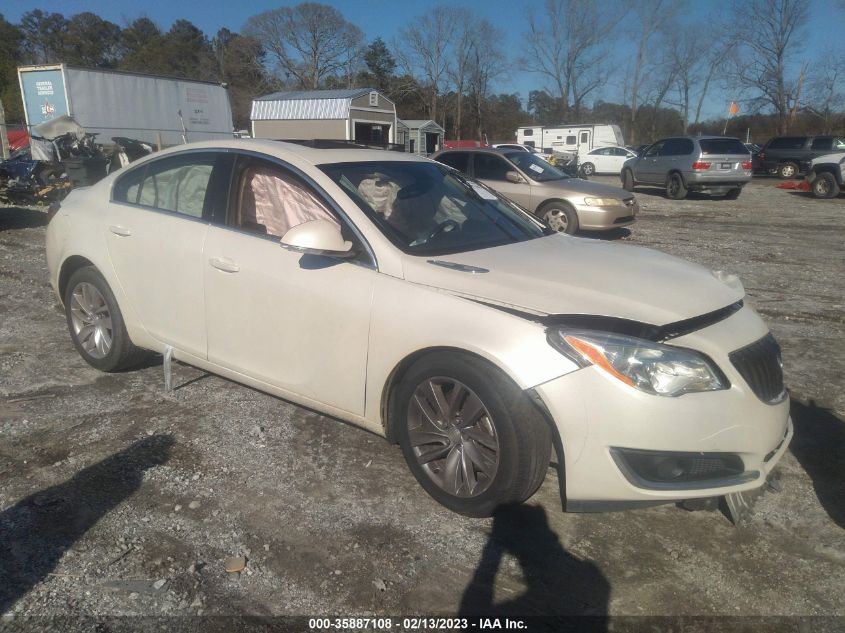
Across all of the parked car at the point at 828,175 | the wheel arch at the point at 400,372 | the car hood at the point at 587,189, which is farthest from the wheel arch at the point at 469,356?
the parked car at the point at 828,175

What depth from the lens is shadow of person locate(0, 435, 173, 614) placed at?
249 cm

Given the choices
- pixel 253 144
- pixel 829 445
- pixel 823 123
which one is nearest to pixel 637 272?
pixel 829 445

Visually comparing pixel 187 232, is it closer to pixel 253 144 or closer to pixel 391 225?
pixel 253 144

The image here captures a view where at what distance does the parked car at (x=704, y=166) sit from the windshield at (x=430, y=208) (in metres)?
14.9

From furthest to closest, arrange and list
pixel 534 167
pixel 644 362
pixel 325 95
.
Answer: pixel 325 95, pixel 534 167, pixel 644 362

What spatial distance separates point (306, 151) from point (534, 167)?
8068 millimetres

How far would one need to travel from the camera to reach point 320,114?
37688 millimetres

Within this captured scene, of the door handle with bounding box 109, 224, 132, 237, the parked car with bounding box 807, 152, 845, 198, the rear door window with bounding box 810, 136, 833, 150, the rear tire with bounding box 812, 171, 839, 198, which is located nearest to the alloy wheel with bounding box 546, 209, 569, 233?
the door handle with bounding box 109, 224, 132, 237

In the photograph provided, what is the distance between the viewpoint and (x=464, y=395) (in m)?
2.74

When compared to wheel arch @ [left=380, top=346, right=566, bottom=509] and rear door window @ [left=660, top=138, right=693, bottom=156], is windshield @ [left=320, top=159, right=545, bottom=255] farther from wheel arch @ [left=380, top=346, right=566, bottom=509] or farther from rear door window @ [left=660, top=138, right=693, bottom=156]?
rear door window @ [left=660, top=138, right=693, bottom=156]

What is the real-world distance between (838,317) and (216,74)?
7779 centimetres

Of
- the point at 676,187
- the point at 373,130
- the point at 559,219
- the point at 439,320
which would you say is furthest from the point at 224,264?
the point at 373,130

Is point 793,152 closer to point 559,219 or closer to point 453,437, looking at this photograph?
point 559,219

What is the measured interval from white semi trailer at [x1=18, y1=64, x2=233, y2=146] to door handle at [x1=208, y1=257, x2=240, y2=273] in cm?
1813
